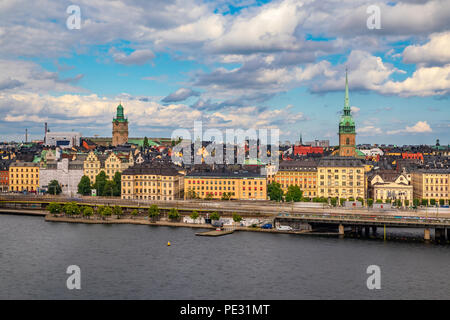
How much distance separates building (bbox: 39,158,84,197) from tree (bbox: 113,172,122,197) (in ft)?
34.8

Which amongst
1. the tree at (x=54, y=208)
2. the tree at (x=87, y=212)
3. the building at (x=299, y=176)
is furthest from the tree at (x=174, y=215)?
the building at (x=299, y=176)

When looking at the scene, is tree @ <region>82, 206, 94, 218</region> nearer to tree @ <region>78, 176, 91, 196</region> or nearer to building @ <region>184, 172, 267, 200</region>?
building @ <region>184, 172, 267, 200</region>

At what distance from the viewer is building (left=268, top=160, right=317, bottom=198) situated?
3780 inches

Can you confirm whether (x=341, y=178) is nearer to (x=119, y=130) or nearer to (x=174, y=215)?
(x=174, y=215)

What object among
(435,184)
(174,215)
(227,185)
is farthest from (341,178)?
(174,215)

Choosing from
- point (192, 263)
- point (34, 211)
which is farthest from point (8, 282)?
point (34, 211)

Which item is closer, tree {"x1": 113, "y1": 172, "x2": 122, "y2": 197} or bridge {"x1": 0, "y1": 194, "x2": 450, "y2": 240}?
bridge {"x1": 0, "y1": 194, "x2": 450, "y2": 240}

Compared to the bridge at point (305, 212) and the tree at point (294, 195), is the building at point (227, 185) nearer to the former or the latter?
the tree at point (294, 195)

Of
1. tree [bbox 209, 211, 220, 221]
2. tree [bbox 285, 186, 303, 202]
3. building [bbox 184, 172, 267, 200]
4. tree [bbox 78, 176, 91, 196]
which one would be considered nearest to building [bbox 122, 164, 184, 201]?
building [bbox 184, 172, 267, 200]

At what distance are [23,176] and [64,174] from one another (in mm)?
7944

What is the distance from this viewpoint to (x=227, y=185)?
9262 centimetres

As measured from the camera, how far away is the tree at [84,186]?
96.6m

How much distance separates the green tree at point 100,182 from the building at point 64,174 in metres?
7.39
